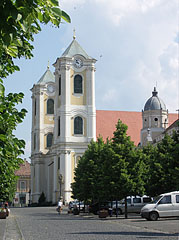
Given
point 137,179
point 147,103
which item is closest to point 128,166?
point 137,179

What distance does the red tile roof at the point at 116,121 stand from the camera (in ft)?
333

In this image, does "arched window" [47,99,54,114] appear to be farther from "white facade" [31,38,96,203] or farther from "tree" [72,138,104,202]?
"tree" [72,138,104,202]

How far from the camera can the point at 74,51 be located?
8219cm

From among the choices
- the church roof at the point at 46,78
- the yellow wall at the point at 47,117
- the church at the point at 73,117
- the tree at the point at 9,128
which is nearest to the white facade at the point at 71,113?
the church at the point at 73,117

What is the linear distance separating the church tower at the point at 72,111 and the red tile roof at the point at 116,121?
20.2m

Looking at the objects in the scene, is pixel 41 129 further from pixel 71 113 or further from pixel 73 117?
pixel 71 113

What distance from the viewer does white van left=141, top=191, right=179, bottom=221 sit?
28.7m

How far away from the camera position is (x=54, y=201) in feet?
265

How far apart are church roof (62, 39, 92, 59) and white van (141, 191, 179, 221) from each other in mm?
54772

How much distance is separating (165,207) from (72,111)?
51.7 meters

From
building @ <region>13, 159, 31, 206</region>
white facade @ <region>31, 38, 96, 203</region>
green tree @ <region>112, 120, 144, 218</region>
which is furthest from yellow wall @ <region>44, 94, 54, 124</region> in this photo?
green tree @ <region>112, 120, 144, 218</region>

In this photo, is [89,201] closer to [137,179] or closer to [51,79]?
[137,179]

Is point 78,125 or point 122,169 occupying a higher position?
point 78,125

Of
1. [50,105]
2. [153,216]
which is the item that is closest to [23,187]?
[50,105]
